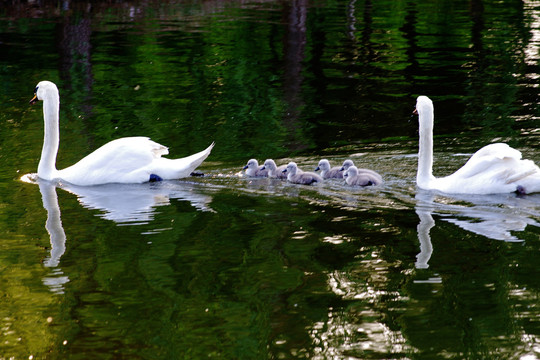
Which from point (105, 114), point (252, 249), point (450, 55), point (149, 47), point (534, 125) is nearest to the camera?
point (252, 249)

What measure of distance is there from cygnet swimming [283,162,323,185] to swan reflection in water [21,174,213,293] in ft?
3.83

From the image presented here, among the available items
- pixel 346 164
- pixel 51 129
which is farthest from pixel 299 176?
pixel 51 129

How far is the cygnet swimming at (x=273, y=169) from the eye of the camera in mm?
12711

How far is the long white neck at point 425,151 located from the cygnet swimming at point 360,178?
0.52 m

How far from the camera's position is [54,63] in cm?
2527

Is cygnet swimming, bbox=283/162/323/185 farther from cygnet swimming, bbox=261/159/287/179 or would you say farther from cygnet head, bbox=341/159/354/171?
cygnet head, bbox=341/159/354/171

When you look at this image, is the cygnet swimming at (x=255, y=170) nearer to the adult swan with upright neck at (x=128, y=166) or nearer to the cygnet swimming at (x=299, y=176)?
the cygnet swimming at (x=299, y=176)

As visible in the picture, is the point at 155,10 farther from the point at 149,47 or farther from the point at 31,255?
the point at 31,255

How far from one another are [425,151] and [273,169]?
203 centimetres

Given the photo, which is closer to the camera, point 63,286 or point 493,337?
point 493,337

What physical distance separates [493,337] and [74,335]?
3250 millimetres

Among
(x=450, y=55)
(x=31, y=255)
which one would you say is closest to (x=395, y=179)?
(x=31, y=255)

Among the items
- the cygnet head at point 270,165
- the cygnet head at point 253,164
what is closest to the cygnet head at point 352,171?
the cygnet head at point 270,165

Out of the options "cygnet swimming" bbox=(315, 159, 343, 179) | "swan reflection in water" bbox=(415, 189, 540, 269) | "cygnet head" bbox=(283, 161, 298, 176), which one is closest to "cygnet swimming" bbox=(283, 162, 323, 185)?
"cygnet head" bbox=(283, 161, 298, 176)
